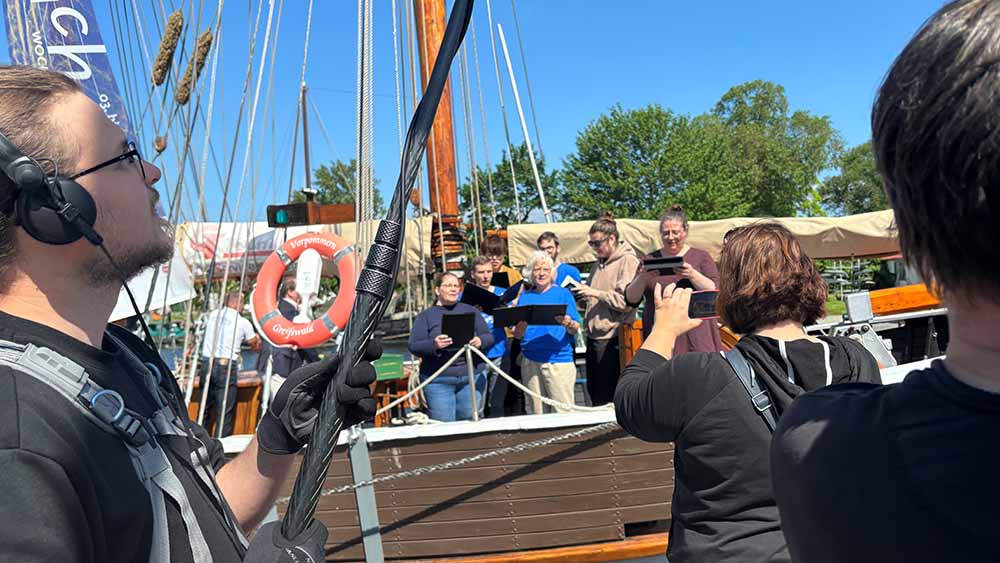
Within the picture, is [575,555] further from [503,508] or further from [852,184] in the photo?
[852,184]

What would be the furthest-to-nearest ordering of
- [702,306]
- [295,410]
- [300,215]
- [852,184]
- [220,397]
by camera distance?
1. [852,184]
2. [300,215]
3. [220,397]
4. [702,306]
5. [295,410]

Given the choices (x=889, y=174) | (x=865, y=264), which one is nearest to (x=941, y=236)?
(x=889, y=174)

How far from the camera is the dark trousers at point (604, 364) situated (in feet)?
14.9

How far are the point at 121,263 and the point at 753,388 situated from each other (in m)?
1.30

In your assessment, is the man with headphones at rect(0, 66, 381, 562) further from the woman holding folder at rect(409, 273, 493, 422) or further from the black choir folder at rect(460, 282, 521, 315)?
the black choir folder at rect(460, 282, 521, 315)

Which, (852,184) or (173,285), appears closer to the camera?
(173,285)

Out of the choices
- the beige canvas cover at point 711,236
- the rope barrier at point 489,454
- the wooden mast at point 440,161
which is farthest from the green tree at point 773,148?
the rope barrier at point 489,454

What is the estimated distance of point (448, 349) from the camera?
4.58 metres

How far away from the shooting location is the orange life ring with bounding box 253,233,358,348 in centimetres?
435

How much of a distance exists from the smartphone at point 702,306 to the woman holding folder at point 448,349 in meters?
2.52

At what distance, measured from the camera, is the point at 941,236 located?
0.63 m

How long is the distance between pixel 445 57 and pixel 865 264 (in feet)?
95.5

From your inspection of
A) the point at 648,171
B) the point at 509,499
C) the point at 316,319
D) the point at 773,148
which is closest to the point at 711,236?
the point at 316,319

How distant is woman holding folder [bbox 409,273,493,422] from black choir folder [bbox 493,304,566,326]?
20 centimetres
